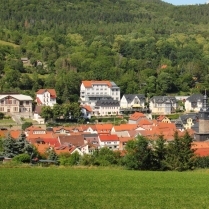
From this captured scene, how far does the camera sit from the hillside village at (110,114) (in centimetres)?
3524

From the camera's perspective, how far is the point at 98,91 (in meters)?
59.9

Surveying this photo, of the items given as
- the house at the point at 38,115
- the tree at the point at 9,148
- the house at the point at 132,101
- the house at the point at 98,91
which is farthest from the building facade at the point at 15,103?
the tree at the point at 9,148

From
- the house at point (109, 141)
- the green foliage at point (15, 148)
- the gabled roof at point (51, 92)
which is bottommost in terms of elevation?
the house at point (109, 141)

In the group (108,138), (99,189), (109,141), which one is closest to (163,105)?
(108,138)

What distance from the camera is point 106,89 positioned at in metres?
60.0

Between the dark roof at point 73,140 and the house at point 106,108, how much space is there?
1812cm

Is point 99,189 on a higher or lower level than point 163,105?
lower

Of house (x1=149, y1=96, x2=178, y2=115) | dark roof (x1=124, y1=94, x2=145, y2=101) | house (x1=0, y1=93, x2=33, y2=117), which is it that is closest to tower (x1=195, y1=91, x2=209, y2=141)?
house (x1=149, y1=96, x2=178, y2=115)

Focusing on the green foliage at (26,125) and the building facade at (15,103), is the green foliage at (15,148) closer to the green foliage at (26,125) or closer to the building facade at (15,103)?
the green foliage at (26,125)

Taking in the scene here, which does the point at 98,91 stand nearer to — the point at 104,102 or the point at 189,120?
the point at 104,102

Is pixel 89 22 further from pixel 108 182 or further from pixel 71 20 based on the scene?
pixel 108 182

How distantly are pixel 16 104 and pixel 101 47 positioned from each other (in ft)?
87.6

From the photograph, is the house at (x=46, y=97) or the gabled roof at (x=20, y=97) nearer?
the gabled roof at (x=20, y=97)

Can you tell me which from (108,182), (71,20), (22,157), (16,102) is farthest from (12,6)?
(108,182)
